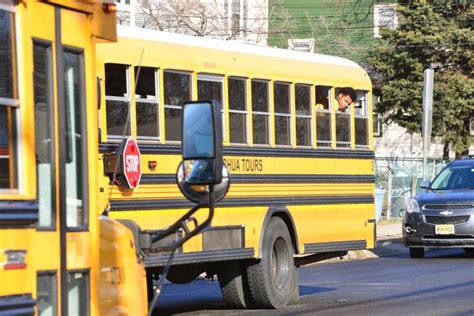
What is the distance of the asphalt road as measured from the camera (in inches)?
539

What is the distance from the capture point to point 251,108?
13766 millimetres

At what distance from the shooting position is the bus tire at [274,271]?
45.2ft

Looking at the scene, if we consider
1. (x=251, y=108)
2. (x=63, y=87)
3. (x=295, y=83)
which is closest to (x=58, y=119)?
(x=63, y=87)

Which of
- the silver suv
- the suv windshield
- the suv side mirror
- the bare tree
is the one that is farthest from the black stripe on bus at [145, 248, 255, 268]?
the bare tree

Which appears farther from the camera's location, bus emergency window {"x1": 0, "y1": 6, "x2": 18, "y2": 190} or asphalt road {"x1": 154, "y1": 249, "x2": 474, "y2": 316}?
asphalt road {"x1": 154, "y1": 249, "x2": 474, "y2": 316}

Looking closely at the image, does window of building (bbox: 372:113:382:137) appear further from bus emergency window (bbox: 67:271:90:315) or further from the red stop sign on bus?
bus emergency window (bbox: 67:271:90:315)

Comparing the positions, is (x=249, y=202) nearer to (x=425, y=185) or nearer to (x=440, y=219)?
(x=440, y=219)

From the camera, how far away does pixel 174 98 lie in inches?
497

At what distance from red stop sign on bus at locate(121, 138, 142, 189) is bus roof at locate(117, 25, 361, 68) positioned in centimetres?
106

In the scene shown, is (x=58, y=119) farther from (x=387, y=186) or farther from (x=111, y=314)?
(x=387, y=186)

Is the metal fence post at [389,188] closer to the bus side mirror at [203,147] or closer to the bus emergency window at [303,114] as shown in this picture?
the bus emergency window at [303,114]

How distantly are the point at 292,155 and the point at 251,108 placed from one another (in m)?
0.98

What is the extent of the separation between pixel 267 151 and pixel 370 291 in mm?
2923

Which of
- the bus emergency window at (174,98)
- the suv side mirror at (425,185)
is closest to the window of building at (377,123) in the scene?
the suv side mirror at (425,185)
